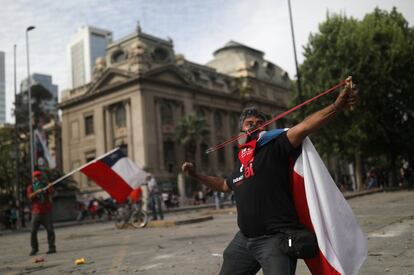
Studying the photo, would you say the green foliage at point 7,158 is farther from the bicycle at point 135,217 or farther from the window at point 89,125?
the bicycle at point 135,217

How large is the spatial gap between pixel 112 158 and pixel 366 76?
22.5m

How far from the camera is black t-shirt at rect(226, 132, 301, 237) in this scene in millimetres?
3160

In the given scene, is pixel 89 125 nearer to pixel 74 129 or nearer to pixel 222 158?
pixel 74 129

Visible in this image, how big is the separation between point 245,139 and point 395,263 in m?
A: 3.67

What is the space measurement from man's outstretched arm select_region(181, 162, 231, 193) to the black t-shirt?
2.03ft

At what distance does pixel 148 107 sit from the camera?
4903 centimetres

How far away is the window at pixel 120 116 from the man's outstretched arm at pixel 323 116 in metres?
48.8

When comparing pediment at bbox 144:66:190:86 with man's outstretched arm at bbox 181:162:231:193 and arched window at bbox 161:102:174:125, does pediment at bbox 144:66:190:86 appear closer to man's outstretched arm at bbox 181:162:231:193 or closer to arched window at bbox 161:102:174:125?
arched window at bbox 161:102:174:125

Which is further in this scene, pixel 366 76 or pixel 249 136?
pixel 366 76

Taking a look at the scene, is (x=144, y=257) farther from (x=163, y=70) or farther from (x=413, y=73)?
(x=163, y=70)

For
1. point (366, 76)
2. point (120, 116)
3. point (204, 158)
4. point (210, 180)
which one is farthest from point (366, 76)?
point (120, 116)

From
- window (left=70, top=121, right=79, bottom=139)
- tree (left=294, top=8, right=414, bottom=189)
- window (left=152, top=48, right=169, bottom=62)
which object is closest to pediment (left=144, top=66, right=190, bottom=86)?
window (left=152, top=48, right=169, bottom=62)

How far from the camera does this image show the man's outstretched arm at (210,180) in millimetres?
3961

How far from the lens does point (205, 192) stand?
46906 mm
